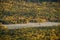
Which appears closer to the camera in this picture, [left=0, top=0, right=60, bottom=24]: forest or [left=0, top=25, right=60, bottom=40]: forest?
[left=0, top=25, right=60, bottom=40]: forest

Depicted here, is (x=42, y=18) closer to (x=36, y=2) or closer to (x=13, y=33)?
(x=36, y=2)

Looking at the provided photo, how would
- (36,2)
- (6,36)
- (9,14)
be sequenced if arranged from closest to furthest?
(6,36) < (9,14) < (36,2)

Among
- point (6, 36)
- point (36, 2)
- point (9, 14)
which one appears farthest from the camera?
point (36, 2)

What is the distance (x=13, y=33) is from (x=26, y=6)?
24.2 inches

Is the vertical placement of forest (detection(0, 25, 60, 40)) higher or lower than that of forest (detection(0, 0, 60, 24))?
lower

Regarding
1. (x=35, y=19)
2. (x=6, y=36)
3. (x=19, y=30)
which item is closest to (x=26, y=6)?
(x=35, y=19)

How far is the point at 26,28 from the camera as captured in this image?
298cm

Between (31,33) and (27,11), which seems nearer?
(31,33)

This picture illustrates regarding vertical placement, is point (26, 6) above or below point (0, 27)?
above

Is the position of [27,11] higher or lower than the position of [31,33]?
higher

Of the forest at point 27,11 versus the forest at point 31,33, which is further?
the forest at point 27,11

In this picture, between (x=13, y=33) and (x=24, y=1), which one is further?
(x=24, y=1)

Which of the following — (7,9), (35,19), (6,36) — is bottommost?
(6,36)

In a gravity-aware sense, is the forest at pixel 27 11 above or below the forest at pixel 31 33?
above
